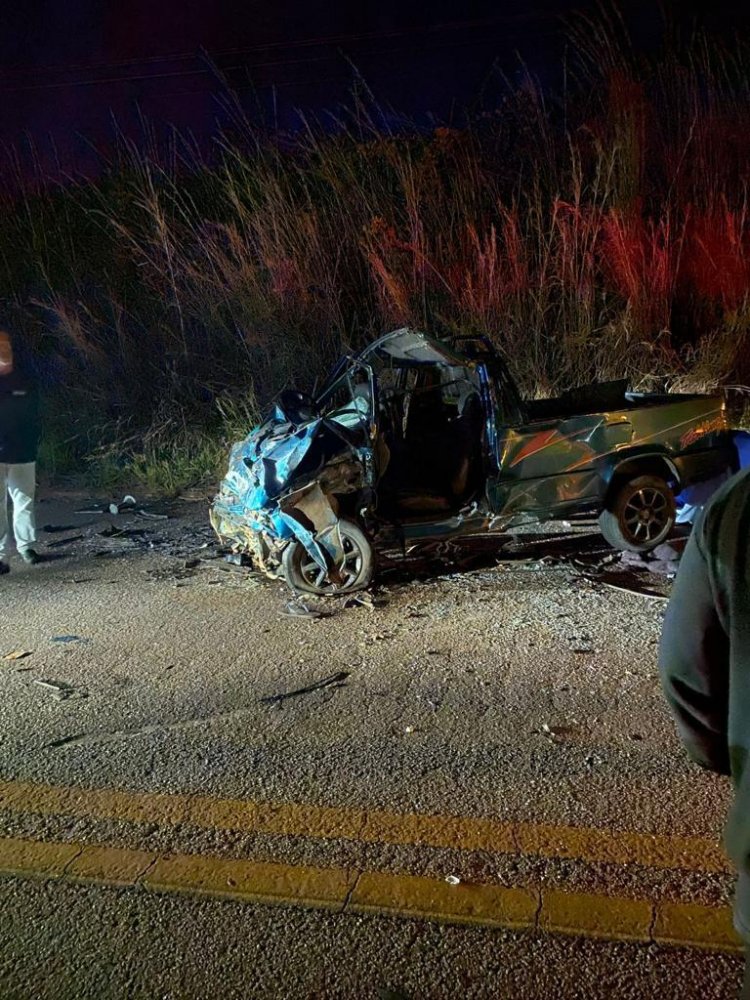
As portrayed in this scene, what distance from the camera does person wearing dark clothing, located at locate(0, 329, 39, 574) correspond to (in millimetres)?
6664

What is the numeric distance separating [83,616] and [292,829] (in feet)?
9.78

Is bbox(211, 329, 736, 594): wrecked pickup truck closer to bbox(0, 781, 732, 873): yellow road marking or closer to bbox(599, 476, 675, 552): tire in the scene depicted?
bbox(599, 476, 675, 552): tire

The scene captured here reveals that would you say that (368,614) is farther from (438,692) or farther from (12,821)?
(12,821)

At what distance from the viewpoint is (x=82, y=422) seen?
37.6 feet

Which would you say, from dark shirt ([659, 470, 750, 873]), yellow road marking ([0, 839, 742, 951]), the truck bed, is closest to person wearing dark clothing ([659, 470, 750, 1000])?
dark shirt ([659, 470, 750, 873])

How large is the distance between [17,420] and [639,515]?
197 inches

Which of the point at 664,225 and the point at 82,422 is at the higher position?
the point at 664,225

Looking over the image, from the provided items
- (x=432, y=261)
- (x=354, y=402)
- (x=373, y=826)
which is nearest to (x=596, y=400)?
(x=354, y=402)

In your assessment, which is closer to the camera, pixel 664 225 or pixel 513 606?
pixel 513 606

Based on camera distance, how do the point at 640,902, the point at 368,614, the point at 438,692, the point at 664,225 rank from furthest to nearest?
the point at 664,225 → the point at 368,614 → the point at 438,692 → the point at 640,902

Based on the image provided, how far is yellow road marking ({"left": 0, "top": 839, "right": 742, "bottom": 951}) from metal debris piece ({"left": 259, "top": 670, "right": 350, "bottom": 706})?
1.25 m

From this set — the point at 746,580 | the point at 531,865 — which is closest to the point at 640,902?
the point at 531,865

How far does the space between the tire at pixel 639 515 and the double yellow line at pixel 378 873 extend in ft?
12.2

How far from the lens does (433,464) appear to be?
6469mm
